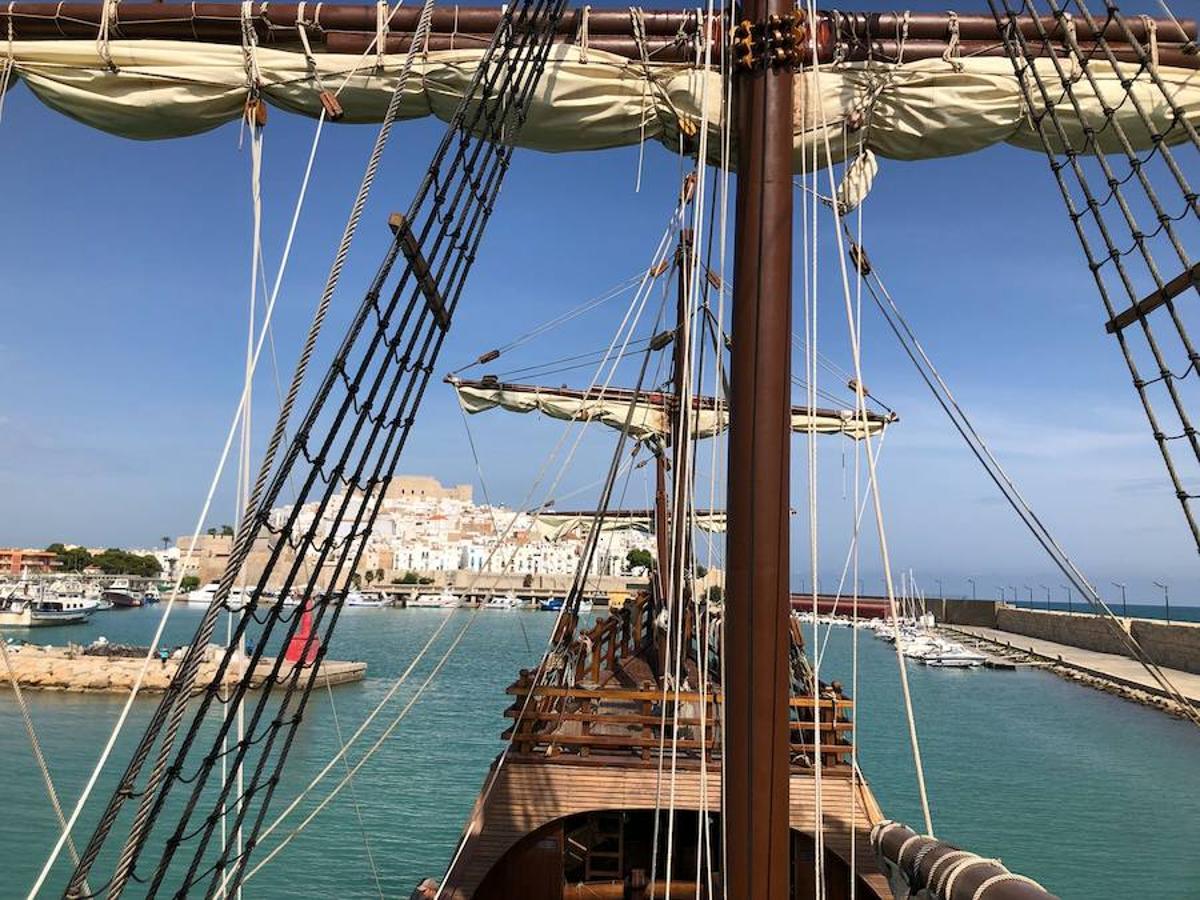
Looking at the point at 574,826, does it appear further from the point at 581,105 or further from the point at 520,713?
the point at 581,105

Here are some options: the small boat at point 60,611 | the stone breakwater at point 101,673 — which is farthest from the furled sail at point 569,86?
the small boat at point 60,611

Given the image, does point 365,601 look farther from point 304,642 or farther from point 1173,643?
point 304,642

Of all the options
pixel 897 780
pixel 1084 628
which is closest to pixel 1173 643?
pixel 1084 628

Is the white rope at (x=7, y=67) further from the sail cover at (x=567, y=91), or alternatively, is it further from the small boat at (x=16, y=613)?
the small boat at (x=16, y=613)

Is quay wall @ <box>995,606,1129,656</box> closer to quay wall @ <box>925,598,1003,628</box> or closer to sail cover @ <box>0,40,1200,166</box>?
quay wall @ <box>925,598,1003,628</box>

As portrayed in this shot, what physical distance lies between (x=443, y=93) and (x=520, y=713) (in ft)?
15.6

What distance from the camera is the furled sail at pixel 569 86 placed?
6535 mm

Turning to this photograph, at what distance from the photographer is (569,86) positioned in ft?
22.0

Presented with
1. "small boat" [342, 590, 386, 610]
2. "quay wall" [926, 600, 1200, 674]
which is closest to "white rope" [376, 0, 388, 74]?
"quay wall" [926, 600, 1200, 674]

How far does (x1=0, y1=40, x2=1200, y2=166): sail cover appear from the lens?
257 inches

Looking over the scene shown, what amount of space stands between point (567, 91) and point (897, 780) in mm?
16442

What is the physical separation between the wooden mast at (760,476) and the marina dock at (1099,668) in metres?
23.7

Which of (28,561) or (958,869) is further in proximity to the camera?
(28,561)

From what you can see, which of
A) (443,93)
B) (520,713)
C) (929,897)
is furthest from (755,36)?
(520,713)
